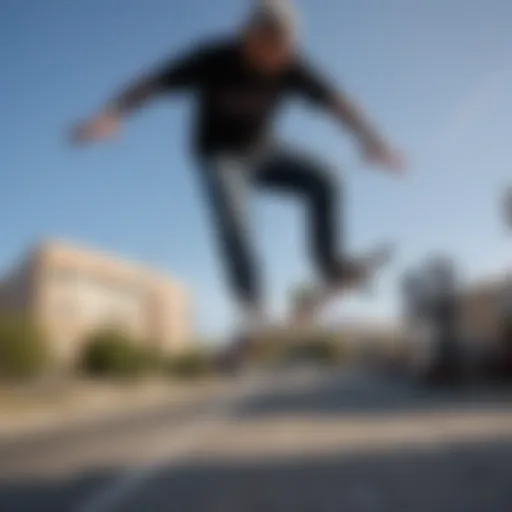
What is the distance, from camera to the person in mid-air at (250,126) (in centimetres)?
187

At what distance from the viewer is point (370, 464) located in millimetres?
10047

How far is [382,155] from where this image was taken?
2135 millimetres

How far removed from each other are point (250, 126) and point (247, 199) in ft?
0.57

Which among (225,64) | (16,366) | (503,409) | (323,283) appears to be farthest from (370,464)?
(16,366)

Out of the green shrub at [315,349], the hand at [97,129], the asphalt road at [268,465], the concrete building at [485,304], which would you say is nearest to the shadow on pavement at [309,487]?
the asphalt road at [268,465]

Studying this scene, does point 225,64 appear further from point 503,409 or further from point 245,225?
point 503,409

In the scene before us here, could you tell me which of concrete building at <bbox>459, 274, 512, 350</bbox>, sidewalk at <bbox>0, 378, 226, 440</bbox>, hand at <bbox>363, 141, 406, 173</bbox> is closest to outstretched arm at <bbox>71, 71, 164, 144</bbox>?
hand at <bbox>363, 141, 406, 173</bbox>

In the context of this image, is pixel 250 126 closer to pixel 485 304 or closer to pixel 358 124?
pixel 358 124

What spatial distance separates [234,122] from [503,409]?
20221mm

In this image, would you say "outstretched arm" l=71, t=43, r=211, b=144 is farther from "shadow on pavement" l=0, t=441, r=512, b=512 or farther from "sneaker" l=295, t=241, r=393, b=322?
"shadow on pavement" l=0, t=441, r=512, b=512

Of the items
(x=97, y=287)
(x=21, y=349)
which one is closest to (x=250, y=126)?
(x=97, y=287)

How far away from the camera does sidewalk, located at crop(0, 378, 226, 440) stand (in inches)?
727

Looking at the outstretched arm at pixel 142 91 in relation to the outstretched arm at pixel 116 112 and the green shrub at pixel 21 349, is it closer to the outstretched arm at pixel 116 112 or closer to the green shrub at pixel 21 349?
the outstretched arm at pixel 116 112

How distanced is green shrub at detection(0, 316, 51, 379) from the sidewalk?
3389mm
